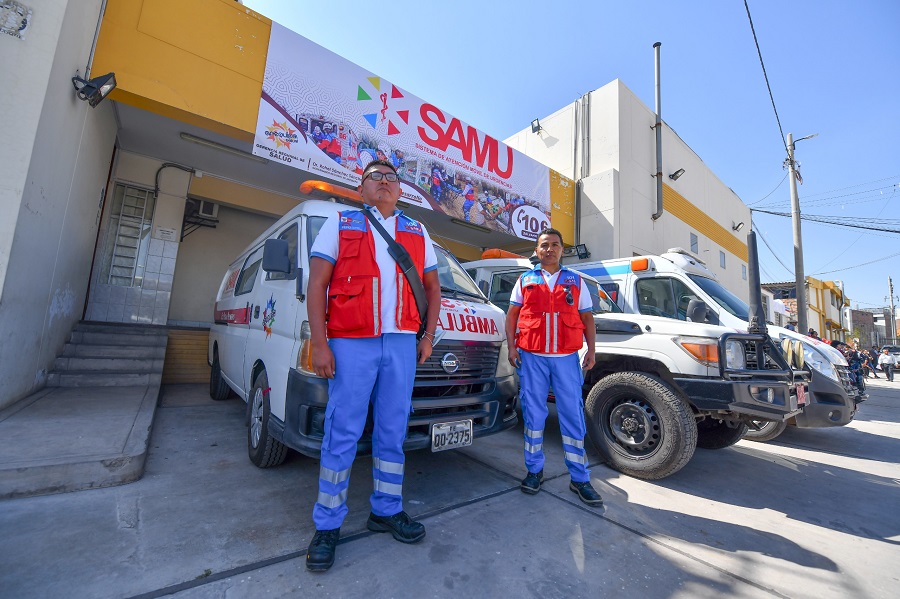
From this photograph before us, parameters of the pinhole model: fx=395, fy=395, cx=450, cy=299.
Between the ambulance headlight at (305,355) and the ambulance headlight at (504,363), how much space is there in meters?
1.50

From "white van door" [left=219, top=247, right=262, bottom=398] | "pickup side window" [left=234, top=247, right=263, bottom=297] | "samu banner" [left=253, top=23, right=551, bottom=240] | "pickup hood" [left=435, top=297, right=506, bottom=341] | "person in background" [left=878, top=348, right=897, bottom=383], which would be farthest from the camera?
"person in background" [left=878, top=348, right=897, bottom=383]

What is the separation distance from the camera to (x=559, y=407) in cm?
303

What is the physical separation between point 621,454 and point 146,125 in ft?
24.6

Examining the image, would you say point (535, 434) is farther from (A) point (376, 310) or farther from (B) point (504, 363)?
(A) point (376, 310)

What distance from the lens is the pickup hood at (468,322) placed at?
9.07 ft

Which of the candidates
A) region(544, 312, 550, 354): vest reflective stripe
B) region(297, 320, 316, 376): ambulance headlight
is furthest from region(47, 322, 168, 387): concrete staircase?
region(544, 312, 550, 354): vest reflective stripe

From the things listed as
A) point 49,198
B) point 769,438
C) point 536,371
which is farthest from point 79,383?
point 769,438

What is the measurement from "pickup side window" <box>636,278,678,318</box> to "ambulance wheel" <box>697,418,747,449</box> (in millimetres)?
1281

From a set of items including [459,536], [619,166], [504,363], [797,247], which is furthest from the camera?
[797,247]

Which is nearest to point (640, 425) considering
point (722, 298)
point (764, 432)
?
point (722, 298)

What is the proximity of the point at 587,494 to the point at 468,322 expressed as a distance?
4.89 feet

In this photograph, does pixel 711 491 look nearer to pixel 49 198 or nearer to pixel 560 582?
pixel 560 582

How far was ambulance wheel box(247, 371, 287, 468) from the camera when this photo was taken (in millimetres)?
2900

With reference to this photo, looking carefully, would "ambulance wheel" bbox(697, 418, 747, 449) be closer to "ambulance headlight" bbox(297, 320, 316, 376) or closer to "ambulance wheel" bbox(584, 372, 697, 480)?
"ambulance wheel" bbox(584, 372, 697, 480)
